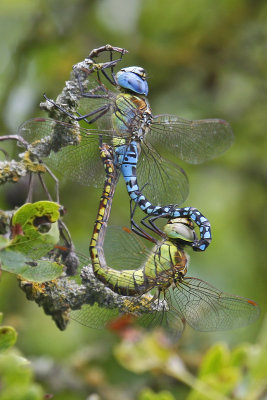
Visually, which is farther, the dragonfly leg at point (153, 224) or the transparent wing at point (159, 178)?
the transparent wing at point (159, 178)

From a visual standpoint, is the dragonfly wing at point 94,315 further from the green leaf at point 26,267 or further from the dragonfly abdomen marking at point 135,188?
the dragonfly abdomen marking at point 135,188

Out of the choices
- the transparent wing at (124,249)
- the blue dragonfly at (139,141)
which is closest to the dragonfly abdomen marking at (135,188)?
the blue dragonfly at (139,141)

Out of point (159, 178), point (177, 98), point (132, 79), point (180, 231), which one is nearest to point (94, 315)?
point (180, 231)

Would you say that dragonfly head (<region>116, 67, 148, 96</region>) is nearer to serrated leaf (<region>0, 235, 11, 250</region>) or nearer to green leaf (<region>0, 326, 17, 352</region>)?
serrated leaf (<region>0, 235, 11, 250</region>)

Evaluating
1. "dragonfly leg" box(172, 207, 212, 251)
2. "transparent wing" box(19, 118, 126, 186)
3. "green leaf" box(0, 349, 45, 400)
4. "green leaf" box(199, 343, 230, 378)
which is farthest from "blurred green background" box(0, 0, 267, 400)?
"green leaf" box(0, 349, 45, 400)

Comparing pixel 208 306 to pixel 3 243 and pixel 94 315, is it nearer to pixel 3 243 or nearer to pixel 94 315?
pixel 94 315

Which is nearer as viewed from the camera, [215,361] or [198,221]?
[215,361]
